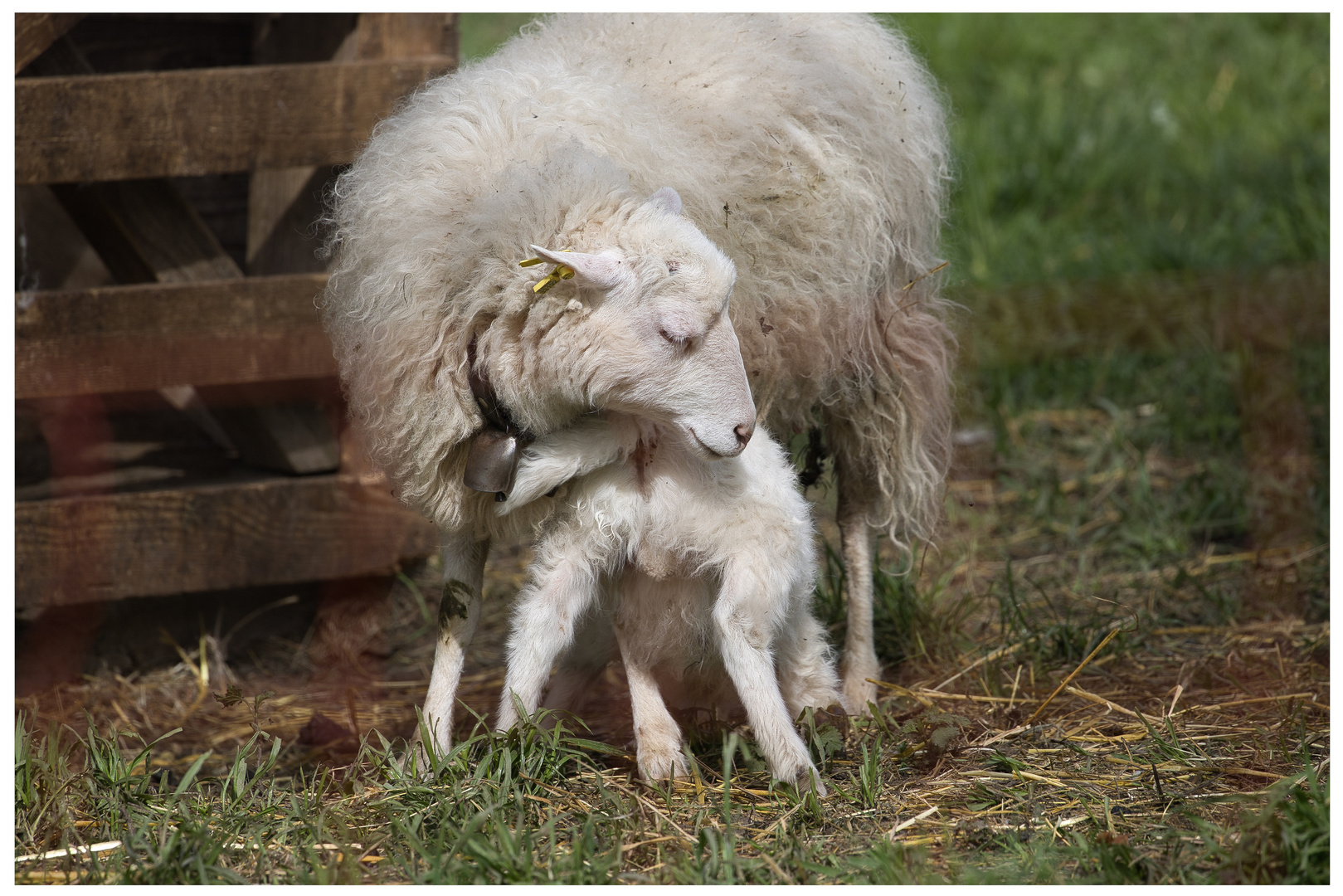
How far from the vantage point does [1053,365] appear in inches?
202

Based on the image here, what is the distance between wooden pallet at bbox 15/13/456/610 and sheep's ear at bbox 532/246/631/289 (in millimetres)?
1175

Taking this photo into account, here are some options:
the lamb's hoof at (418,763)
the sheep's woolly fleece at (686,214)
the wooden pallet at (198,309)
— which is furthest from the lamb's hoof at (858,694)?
the wooden pallet at (198,309)

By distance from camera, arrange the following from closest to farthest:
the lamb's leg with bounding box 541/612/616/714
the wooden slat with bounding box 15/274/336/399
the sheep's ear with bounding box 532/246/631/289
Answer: the sheep's ear with bounding box 532/246/631/289, the lamb's leg with bounding box 541/612/616/714, the wooden slat with bounding box 15/274/336/399

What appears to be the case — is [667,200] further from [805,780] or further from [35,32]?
[35,32]

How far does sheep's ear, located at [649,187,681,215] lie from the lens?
2234 millimetres

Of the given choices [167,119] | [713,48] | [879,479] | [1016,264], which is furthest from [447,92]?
[1016,264]

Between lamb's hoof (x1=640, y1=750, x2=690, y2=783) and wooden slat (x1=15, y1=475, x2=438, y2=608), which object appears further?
wooden slat (x1=15, y1=475, x2=438, y2=608)

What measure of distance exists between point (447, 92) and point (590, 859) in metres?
1.48

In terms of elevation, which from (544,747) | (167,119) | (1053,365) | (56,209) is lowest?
(1053,365)

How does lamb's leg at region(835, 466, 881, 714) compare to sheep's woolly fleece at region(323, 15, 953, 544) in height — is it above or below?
below

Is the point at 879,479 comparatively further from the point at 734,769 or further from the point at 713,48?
the point at 713,48

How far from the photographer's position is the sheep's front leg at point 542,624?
2420 mm

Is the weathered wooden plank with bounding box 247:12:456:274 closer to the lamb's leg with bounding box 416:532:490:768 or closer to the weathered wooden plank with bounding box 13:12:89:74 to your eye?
the weathered wooden plank with bounding box 13:12:89:74

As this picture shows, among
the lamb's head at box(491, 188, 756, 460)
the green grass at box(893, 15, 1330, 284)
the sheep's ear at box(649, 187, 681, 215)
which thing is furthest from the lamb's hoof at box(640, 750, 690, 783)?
the green grass at box(893, 15, 1330, 284)
